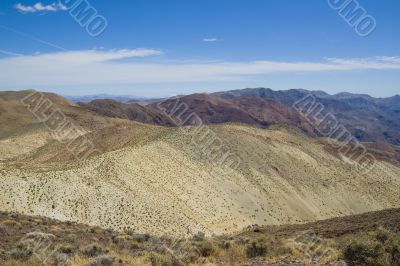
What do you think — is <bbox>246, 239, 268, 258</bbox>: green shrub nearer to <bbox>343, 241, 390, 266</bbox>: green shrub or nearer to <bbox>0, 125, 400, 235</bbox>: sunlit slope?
<bbox>343, 241, 390, 266</bbox>: green shrub

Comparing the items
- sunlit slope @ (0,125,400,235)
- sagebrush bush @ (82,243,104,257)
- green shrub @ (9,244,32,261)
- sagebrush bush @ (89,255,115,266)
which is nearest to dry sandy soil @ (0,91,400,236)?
sunlit slope @ (0,125,400,235)

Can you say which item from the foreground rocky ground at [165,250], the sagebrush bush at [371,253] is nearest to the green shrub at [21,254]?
the foreground rocky ground at [165,250]

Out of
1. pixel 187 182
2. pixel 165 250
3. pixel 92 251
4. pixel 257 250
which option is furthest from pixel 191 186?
pixel 92 251

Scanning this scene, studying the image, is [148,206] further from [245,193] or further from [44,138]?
[44,138]

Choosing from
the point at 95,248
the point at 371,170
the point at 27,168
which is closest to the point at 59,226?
the point at 95,248

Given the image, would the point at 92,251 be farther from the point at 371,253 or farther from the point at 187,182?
the point at 187,182

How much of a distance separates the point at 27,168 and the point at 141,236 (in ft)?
69.6

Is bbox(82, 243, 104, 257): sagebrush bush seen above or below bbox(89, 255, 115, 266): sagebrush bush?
below

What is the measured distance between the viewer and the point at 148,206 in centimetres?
3491

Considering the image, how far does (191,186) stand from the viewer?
43594 millimetres

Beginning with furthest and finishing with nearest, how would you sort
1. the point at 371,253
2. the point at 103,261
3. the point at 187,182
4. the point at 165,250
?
the point at 187,182, the point at 165,250, the point at 371,253, the point at 103,261

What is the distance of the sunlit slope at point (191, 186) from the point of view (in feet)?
105

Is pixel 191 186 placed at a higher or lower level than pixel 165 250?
lower

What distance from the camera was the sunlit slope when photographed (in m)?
31.9
